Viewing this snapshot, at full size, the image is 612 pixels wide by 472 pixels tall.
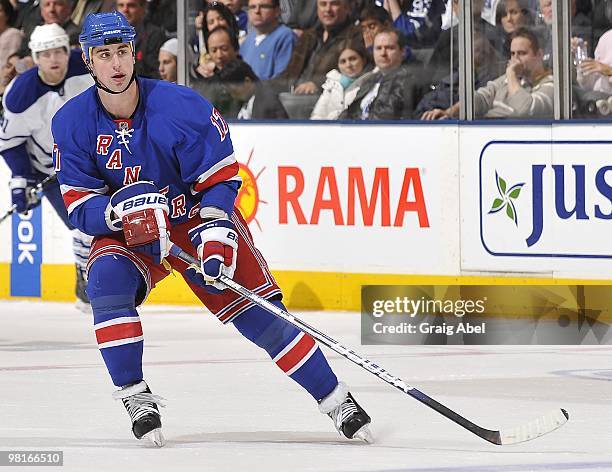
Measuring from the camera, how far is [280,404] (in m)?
5.56

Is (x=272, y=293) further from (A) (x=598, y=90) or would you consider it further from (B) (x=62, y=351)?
(A) (x=598, y=90)

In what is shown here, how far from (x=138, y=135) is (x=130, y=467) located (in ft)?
2.99

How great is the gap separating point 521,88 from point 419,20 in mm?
594

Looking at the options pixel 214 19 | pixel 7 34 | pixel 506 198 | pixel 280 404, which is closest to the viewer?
pixel 280 404

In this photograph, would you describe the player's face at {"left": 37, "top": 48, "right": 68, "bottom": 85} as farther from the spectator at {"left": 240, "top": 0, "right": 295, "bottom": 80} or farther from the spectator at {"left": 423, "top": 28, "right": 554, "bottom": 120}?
the spectator at {"left": 423, "top": 28, "right": 554, "bottom": 120}

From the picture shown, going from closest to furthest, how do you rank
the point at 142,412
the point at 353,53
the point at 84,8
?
the point at 142,412 < the point at 353,53 < the point at 84,8

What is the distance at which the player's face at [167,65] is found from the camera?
29.1ft

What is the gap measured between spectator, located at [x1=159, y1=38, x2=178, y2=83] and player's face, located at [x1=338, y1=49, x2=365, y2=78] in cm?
101

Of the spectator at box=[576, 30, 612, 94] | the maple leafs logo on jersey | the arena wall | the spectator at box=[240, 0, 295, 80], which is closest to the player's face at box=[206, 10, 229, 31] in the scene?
the spectator at box=[240, 0, 295, 80]

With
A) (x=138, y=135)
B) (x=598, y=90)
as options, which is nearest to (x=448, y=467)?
(x=138, y=135)

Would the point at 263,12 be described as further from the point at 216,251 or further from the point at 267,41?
the point at 216,251

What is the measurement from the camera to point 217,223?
4707 millimetres

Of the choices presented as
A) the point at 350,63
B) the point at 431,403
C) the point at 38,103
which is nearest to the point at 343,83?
the point at 350,63

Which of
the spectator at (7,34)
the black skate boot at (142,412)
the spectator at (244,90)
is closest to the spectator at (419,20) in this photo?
the spectator at (244,90)
